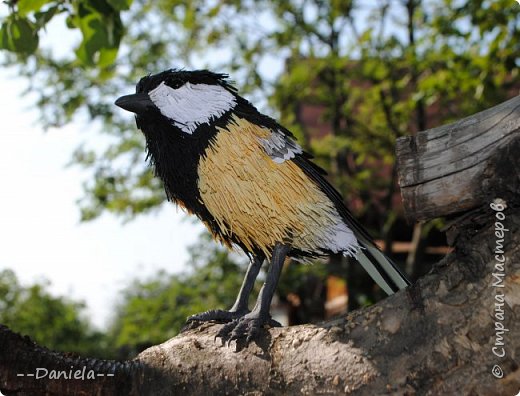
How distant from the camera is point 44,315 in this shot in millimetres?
9961

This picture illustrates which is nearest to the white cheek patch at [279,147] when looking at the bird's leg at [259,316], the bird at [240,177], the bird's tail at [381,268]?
the bird at [240,177]

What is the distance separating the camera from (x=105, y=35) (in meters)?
2.83

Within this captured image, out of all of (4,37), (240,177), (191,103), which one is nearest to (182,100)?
(191,103)

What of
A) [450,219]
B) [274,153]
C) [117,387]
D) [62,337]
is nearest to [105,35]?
[274,153]

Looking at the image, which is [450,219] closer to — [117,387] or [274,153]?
[274,153]

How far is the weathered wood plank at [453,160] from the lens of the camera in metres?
1.55

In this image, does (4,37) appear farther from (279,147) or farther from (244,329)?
(244,329)

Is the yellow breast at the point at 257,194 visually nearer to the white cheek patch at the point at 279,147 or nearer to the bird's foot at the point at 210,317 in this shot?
the white cheek patch at the point at 279,147

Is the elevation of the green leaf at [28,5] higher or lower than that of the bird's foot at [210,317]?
higher

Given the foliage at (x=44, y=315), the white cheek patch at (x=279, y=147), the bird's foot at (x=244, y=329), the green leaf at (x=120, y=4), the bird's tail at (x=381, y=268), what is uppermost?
the foliage at (x=44, y=315)

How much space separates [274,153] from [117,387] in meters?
0.94

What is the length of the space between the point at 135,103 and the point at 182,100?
169mm

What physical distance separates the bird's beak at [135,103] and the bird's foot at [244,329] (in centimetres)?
83

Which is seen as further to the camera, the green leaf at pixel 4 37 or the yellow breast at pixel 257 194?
the green leaf at pixel 4 37
